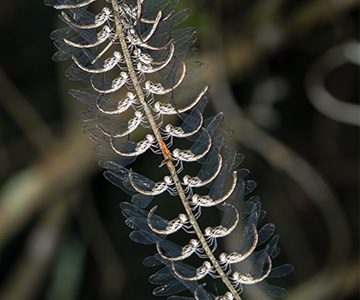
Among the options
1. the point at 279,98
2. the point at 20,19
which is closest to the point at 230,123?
the point at 279,98

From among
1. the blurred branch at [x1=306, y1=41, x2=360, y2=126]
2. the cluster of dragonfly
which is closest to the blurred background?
the blurred branch at [x1=306, y1=41, x2=360, y2=126]

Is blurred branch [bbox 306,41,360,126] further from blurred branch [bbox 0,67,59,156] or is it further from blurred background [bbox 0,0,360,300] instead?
blurred branch [bbox 0,67,59,156]

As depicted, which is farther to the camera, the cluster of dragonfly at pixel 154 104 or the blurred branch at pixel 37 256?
the blurred branch at pixel 37 256

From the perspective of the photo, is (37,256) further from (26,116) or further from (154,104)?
(154,104)

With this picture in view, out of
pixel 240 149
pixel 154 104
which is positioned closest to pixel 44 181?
pixel 240 149

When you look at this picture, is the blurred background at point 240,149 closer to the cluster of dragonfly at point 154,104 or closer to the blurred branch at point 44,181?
the blurred branch at point 44,181

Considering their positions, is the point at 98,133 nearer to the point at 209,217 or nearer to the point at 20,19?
the point at 209,217

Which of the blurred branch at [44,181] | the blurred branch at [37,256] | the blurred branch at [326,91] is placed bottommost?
the blurred branch at [326,91]

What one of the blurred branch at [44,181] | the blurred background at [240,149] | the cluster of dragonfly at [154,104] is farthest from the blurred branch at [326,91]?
the cluster of dragonfly at [154,104]
